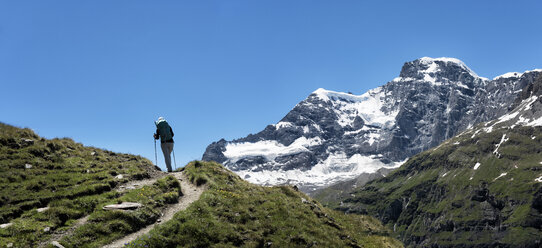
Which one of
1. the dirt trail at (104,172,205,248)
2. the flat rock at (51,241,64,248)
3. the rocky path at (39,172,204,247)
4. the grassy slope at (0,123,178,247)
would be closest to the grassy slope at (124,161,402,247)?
the dirt trail at (104,172,205,248)

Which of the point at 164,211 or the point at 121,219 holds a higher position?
the point at 164,211

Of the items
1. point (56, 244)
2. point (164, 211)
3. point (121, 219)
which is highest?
point (164, 211)

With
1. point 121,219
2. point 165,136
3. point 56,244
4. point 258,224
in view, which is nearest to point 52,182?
point 121,219

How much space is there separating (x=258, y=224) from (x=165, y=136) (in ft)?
62.4

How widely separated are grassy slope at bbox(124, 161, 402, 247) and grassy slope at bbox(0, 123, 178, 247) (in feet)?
9.91

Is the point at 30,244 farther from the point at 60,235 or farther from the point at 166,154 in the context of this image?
the point at 166,154

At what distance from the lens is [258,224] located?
24672 mm

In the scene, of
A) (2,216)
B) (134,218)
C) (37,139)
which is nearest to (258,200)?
(134,218)

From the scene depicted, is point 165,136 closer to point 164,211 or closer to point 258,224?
point 164,211

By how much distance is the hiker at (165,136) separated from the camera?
3988 centimetres

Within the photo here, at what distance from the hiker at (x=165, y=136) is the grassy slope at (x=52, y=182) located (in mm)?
2147

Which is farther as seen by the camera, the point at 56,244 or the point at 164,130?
the point at 164,130

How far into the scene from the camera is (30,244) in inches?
770

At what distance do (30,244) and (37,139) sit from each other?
19302mm
